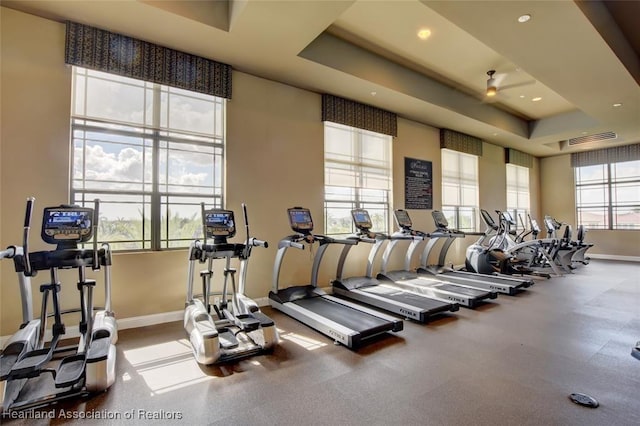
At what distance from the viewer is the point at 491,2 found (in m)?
3.27

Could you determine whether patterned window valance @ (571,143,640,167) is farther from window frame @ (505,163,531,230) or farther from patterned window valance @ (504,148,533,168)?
window frame @ (505,163,531,230)

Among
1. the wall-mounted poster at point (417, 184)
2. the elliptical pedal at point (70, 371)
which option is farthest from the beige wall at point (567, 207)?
the elliptical pedal at point (70, 371)

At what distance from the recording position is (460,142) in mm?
7980

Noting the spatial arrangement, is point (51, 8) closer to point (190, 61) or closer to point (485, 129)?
point (190, 61)

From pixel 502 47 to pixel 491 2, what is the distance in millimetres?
1048

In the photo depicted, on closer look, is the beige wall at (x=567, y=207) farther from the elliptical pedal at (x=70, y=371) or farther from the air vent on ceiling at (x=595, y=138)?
the elliptical pedal at (x=70, y=371)

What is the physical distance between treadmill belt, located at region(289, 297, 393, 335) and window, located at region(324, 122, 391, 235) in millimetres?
1595

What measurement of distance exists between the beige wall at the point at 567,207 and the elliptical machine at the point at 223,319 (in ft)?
37.5

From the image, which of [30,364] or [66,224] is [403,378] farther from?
[66,224]

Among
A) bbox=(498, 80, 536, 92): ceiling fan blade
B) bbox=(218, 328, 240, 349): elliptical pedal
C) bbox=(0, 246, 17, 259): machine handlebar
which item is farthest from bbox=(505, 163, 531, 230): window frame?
bbox=(0, 246, 17, 259): machine handlebar

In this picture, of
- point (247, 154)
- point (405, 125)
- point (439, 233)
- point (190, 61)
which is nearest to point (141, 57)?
point (190, 61)

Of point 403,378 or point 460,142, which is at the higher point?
point 460,142

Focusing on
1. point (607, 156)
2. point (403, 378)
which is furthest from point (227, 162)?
point (607, 156)

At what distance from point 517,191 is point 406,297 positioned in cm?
769
